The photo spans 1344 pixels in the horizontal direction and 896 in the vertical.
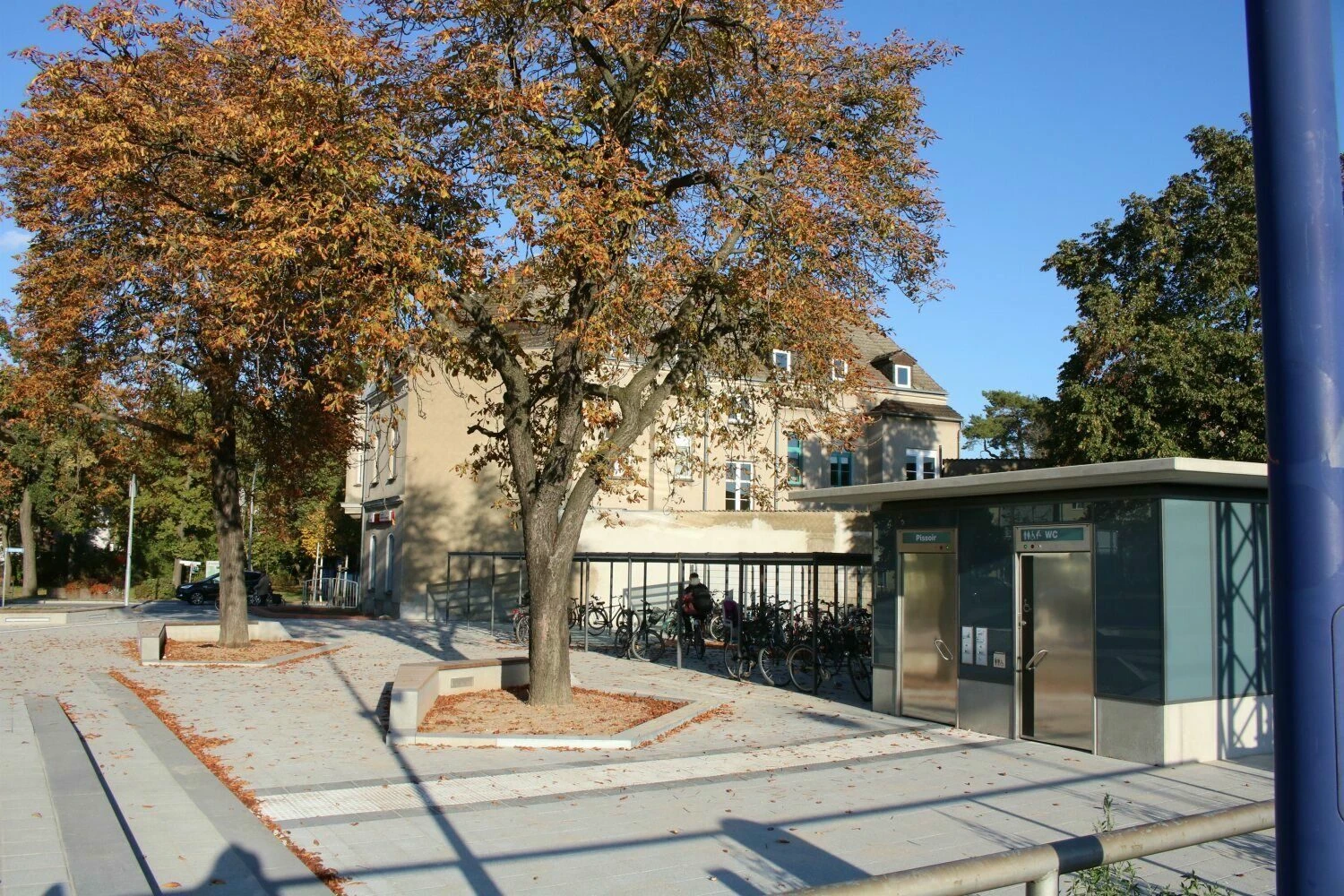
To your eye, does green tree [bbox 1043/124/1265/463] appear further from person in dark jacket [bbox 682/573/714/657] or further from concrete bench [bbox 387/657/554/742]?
concrete bench [bbox 387/657/554/742]

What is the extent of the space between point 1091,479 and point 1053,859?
29.5ft

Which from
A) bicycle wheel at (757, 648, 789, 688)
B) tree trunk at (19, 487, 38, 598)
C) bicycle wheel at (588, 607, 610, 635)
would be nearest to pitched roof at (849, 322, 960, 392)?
bicycle wheel at (588, 607, 610, 635)

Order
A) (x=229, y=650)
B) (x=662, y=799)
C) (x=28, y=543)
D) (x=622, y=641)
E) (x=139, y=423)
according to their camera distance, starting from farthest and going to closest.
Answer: (x=28, y=543), (x=622, y=641), (x=229, y=650), (x=139, y=423), (x=662, y=799)

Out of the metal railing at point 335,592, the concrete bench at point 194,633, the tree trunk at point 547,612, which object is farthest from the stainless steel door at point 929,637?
the metal railing at point 335,592

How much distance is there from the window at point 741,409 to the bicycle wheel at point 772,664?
14.0 feet

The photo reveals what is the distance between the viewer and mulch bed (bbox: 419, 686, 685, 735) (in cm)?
1298

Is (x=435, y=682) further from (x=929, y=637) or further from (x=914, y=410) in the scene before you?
(x=914, y=410)

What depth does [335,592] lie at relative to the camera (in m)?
47.9

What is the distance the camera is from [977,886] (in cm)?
274

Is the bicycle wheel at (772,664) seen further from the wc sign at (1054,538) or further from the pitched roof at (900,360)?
the pitched roof at (900,360)

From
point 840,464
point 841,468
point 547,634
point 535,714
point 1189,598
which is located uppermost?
point 840,464

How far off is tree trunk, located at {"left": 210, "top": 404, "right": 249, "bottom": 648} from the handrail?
21.7 metres

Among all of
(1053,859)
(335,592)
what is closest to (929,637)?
(1053,859)

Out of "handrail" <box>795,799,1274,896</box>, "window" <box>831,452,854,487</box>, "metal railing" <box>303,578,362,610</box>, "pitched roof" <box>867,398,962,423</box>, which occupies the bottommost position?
"metal railing" <box>303,578,362,610</box>
